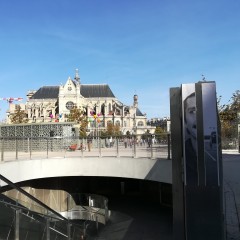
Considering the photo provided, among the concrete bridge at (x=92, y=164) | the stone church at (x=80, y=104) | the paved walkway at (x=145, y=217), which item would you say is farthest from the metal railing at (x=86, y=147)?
the stone church at (x=80, y=104)

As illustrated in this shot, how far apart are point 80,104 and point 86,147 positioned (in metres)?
104

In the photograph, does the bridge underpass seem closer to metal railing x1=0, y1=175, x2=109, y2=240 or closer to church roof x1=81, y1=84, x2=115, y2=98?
metal railing x1=0, y1=175, x2=109, y2=240

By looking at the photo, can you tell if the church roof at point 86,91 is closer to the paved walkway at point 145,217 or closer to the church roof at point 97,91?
the church roof at point 97,91

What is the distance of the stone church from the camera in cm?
12069

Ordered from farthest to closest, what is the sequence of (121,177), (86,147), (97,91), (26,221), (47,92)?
(47,92) < (97,91) < (86,147) < (121,177) < (26,221)

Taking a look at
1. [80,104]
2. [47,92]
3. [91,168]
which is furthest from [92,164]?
[47,92]

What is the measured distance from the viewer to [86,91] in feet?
426

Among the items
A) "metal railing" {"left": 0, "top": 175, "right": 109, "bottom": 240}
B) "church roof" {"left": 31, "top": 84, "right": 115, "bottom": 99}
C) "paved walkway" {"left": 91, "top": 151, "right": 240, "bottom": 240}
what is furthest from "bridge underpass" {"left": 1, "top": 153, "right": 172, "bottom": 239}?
"church roof" {"left": 31, "top": 84, "right": 115, "bottom": 99}

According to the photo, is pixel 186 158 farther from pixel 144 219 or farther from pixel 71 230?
pixel 144 219

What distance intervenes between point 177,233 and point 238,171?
9.09 meters

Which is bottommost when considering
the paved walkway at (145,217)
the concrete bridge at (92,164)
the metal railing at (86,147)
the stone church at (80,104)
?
the paved walkway at (145,217)

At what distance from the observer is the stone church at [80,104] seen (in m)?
121

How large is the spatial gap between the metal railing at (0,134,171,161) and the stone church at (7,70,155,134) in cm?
9747

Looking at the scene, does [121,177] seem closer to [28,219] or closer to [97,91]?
[28,219]
